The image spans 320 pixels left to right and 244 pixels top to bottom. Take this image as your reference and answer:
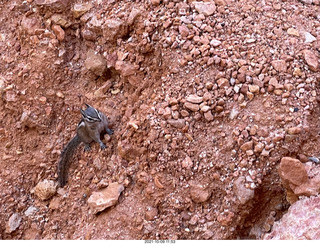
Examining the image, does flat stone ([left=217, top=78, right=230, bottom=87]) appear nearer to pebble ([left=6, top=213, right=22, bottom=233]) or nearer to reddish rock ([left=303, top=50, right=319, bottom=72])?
reddish rock ([left=303, top=50, right=319, bottom=72])

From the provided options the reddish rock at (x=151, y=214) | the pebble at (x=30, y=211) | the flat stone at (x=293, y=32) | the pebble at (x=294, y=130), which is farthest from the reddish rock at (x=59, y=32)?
the pebble at (x=294, y=130)

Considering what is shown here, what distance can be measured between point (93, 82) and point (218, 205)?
7.27 ft

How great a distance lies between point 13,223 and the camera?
15.4ft

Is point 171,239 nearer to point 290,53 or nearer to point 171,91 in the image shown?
point 171,91

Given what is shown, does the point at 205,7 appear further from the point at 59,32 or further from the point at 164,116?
the point at 59,32

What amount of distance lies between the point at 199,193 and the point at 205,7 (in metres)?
2.10

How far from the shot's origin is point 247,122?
4.09 metres

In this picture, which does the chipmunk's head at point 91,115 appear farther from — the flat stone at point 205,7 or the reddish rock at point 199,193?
the flat stone at point 205,7

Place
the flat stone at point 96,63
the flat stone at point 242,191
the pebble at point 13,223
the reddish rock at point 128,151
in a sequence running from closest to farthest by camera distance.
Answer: the flat stone at point 242,191
the reddish rock at point 128,151
the pebble at point 13,223
the flat stone at point 96,63

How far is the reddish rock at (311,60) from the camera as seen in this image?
422 centimetres

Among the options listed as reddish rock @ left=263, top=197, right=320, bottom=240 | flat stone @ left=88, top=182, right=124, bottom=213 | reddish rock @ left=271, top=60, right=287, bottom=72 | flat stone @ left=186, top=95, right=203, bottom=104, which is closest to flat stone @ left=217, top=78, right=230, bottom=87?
flat stone @ left=186, top=95, right=203, bottom=104

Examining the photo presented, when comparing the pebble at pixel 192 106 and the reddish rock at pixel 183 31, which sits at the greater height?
the reddish rock at pixel 183 31

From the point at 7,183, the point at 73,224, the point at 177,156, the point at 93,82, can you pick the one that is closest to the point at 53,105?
the point at 93,82

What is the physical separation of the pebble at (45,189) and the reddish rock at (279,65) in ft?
9.22
